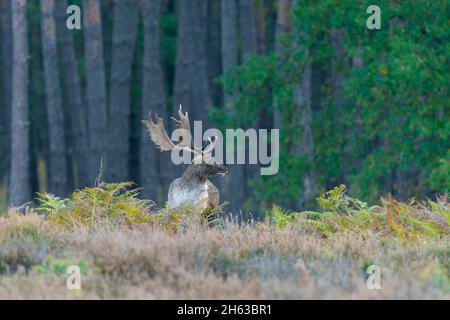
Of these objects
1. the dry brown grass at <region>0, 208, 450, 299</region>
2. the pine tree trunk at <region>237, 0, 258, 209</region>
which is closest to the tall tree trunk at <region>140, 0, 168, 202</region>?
the pine tree trunk at <region>237, 0, 258, 209</region>

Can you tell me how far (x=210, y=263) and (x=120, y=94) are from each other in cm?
1934

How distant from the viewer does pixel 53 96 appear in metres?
31.9

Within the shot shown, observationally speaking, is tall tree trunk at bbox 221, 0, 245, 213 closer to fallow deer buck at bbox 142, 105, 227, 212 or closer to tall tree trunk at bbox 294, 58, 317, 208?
tall tree trunk at bbox 294, 58, 317, 208

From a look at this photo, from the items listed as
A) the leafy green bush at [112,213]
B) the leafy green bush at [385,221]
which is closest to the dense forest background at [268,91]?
the leafy green bush at [385,221]

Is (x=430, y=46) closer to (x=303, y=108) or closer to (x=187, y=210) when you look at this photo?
(x=303, y=108)

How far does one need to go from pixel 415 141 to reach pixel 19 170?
10346 millimetres

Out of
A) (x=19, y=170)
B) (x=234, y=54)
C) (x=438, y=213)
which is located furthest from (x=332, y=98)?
(x=438, y=213)

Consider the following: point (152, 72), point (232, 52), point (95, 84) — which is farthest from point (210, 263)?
point (232, 52)

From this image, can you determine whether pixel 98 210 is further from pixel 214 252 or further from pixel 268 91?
pixel 268 91

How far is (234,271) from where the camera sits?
12.2 metres

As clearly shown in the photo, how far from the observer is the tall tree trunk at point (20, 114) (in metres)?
29.2

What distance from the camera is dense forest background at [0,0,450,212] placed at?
25.1 meters

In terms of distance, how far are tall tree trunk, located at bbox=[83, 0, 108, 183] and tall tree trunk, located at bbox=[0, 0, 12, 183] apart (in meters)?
4.57

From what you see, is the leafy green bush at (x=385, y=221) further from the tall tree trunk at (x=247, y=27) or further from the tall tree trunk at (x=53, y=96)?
the tall tree trunk at (x=247, y=27)
